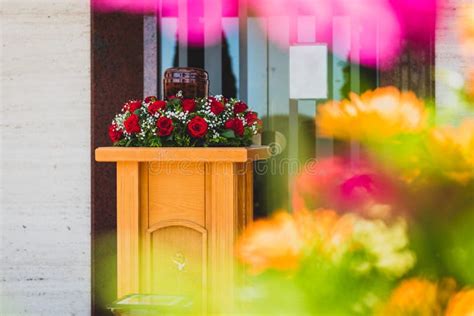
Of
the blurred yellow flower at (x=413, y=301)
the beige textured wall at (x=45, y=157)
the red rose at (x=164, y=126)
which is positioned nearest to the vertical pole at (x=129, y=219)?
the red rose at (x=164, y=126)

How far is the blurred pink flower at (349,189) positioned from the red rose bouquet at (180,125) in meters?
2.35

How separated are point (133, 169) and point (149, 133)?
21 centimetres

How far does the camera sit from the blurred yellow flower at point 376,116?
0.56 metres

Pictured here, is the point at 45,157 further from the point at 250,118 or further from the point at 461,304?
A: the point at 461,304

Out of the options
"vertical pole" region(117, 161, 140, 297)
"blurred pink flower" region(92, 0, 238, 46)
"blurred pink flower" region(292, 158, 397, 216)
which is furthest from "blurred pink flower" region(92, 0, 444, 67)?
"blurred pink flower" region(292, 158, 397, 216)

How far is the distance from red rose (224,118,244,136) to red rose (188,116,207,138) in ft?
0.54

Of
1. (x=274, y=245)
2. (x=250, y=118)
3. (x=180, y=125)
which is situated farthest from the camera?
(x=250, y=118)

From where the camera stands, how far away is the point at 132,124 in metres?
3.15

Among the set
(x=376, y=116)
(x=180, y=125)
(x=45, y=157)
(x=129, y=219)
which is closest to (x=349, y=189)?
(x=376, y=116)

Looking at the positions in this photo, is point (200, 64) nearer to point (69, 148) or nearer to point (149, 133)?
point (69, 148)

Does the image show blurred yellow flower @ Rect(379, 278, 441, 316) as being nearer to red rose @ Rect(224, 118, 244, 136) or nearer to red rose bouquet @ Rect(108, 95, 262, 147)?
red rose bouquet @ Rect(108, 95, 262, 147)

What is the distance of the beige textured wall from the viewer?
4.43m

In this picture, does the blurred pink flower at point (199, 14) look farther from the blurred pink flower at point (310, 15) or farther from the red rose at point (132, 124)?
the red rose at point (132, 124)

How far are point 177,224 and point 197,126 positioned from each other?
508 mm
